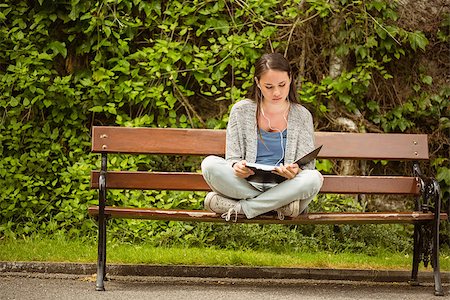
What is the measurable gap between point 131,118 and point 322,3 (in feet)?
6.65

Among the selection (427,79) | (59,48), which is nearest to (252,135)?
(59,48)

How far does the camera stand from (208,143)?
5949 mm

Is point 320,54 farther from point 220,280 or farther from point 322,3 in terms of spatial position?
point 220,280

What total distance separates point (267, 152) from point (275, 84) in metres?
0.43

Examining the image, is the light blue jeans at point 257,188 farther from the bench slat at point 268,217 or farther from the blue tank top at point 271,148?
the blue tank top at point 271,148

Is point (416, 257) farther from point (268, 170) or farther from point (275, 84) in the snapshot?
point (275, 84)

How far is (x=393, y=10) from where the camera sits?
810 cm

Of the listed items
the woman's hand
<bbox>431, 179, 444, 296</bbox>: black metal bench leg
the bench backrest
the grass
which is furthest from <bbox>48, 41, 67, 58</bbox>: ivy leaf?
<bbox>431, 179, 444, 296</bbox>: black metal bench leg

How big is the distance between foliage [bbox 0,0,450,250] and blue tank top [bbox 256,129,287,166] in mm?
2016

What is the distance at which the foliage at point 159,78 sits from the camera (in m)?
7.55

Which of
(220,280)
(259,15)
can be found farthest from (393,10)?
(220,280)

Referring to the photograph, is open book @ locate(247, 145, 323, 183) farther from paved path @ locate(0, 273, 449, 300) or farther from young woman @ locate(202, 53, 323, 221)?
paved path @ locate(0, 273, 449, 300)

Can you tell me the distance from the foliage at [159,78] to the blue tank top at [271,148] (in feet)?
6.61

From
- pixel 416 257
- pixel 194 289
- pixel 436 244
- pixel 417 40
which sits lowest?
pixel 194 289
